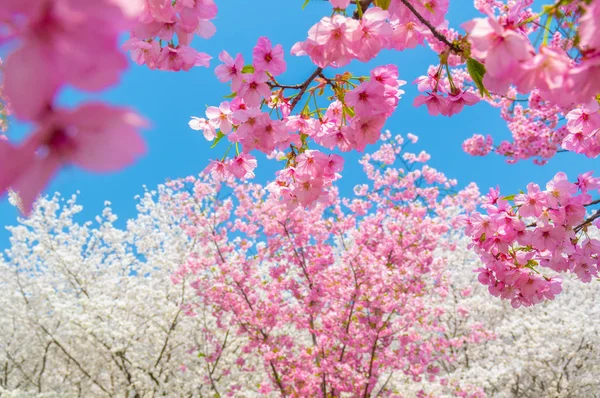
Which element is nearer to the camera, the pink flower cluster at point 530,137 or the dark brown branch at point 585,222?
the dark brown branch at point 585,222

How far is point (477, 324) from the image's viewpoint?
1175 cm

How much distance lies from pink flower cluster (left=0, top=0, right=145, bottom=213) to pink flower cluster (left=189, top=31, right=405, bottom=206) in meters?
1.59

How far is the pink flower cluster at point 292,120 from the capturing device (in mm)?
1979

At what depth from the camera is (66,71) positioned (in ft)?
1.37

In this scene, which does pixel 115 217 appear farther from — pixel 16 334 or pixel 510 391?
pixel 510 391

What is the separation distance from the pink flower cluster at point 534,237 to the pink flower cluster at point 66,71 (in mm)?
2500

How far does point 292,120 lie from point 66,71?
1926 mm

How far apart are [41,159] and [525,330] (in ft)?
44.4

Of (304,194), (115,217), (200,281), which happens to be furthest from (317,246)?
(115,217)

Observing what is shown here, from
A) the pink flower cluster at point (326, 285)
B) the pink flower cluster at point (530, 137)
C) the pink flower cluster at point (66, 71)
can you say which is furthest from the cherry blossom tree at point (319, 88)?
the pink flower cluster at point (530, 137)

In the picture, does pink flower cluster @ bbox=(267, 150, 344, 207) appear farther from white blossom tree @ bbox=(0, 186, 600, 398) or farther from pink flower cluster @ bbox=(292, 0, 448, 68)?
white blossom tree @ bbox=(0, 186, 600, 398)

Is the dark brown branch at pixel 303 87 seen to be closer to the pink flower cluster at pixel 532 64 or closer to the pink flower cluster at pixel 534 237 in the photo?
the pink flower cluster at pixel 532 64

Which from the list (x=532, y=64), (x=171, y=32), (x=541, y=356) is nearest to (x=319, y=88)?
(x=171, y=32)

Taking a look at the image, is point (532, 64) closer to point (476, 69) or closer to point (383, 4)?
point (476, 69)
